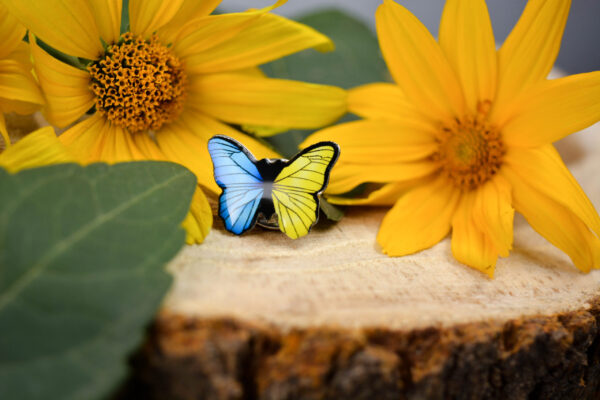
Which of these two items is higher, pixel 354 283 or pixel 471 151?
pixel 471 151

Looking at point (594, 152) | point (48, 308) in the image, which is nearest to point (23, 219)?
point (48, 308)

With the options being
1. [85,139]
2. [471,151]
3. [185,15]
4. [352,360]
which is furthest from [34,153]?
[471,151]

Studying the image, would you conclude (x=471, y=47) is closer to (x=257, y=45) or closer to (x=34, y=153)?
(x=257, y=45)

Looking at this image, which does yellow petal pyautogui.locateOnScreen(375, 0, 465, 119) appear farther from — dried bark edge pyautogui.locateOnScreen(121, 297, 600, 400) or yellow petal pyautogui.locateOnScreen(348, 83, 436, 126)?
dried bark edge pyautogui.locateOnScreen(121, 297, 600, 400)

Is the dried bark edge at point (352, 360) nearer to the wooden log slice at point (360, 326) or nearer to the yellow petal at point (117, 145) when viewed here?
the wooden log slice at point (360, 326)

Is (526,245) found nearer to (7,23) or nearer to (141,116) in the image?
(141,116)

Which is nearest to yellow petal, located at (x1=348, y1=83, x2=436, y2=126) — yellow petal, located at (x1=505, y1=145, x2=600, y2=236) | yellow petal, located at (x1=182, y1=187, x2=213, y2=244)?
yellow petal, located at (x1=505, y1=145, x2=600, y2=236)

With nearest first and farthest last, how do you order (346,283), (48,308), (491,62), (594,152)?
(48,308) → (346,283) → (491,62) → (594,152)
